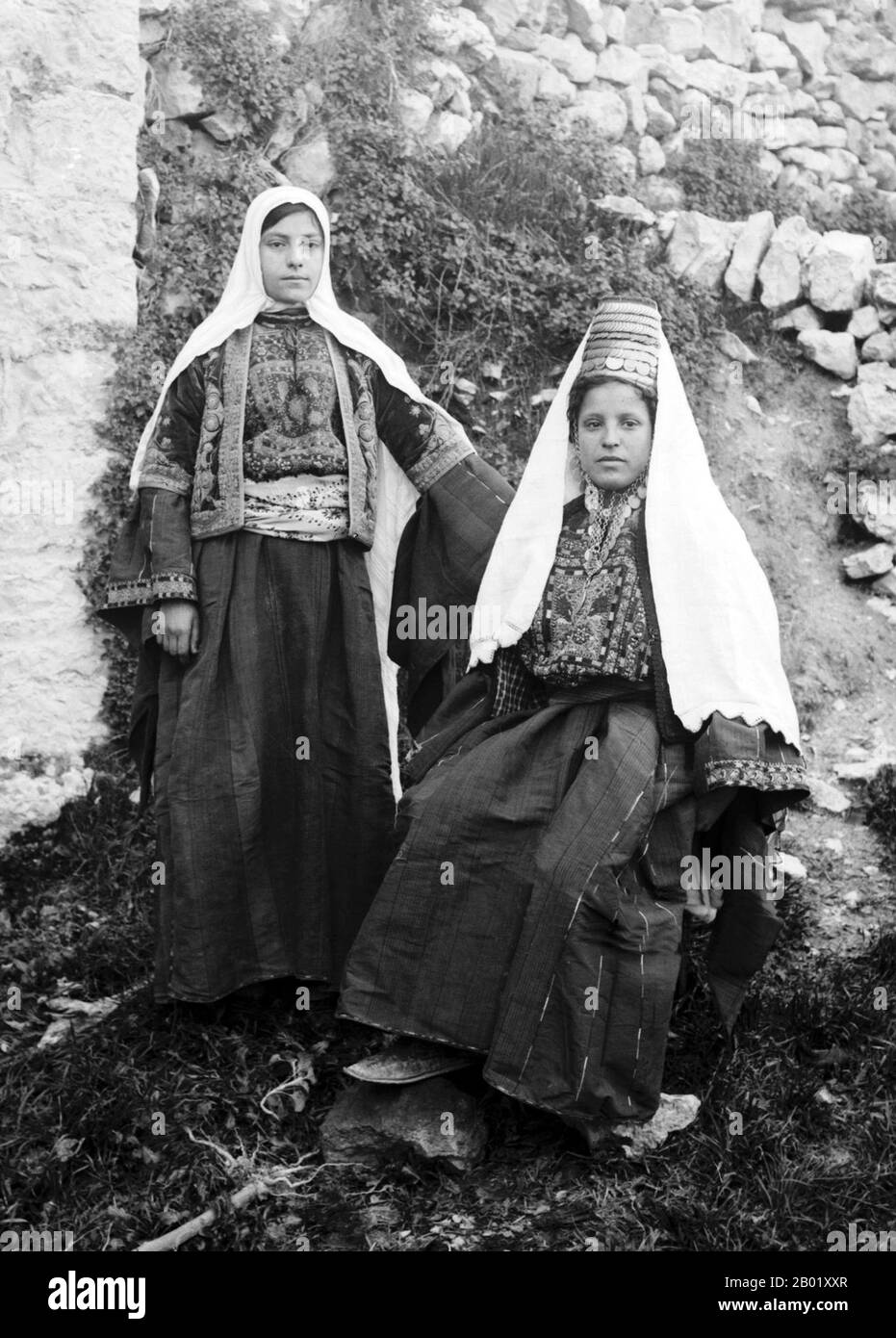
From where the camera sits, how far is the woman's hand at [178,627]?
4.67 metres

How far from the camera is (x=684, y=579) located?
408 cm

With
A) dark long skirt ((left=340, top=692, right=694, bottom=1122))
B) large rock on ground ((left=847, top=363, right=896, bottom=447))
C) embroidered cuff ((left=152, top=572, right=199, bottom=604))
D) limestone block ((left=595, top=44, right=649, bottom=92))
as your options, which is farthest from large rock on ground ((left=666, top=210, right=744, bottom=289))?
dark long skirt ((left=340, top=692, right=694, bottom=1122))

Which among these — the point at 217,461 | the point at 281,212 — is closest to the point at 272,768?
the point at 217,461

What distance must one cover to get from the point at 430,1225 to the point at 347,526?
2.08m

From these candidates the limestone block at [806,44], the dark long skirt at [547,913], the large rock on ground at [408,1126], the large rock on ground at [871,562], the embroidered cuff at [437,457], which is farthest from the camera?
the limestone block at [806,44]

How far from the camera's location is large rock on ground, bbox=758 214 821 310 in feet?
24.5

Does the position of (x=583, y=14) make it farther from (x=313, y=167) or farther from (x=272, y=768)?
(x=272, y=768)

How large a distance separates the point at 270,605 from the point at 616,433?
49.0 inches

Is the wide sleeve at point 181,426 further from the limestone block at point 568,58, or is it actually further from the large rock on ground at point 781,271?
the limestone block at point 568,58

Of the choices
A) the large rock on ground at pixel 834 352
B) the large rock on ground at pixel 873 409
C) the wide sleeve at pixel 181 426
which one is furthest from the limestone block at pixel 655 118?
the wide sleeve at pixel 181 426

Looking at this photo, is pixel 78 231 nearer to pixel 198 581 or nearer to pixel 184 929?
pixel 198 581

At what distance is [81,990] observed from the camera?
16.6 feet

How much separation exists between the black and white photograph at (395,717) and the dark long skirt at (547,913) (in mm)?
11

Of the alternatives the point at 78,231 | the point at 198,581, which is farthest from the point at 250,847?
the point at 78,231
